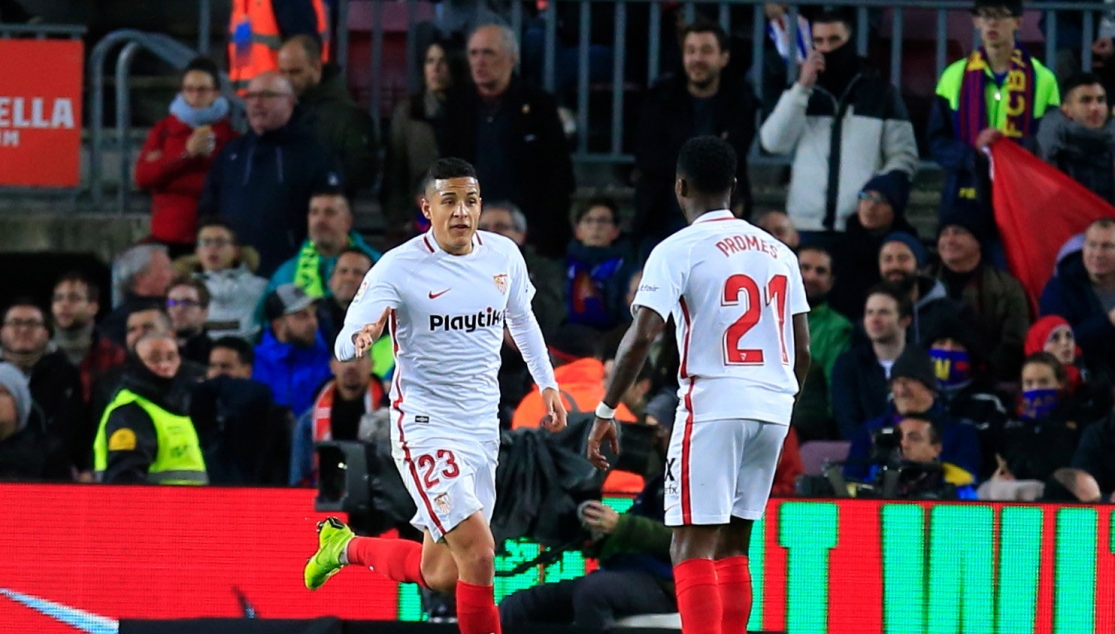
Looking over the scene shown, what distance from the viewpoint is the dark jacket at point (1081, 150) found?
39.5 feet

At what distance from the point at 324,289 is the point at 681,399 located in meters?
4.65

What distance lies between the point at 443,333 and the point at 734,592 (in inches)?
61.5

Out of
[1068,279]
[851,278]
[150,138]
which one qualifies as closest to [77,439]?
→ [150,138]

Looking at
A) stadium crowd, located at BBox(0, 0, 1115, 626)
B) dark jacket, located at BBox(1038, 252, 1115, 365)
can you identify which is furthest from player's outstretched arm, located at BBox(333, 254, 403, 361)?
dark jacket, located at BBox(1038, 252, 1115, 365)

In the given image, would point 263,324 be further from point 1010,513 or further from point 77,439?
point 1010,513

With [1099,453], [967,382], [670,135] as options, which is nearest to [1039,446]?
[1099,453]

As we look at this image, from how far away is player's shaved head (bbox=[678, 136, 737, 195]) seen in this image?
24.8ft

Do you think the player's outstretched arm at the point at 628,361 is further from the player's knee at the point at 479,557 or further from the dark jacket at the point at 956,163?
the dark jacket at the point at 956,163

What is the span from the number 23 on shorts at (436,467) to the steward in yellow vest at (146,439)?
211 cm

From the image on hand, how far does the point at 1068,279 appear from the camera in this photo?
11609 millimetres

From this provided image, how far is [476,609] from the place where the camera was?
7945 millimetres

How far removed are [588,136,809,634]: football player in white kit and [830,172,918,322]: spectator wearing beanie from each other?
439 centimetres

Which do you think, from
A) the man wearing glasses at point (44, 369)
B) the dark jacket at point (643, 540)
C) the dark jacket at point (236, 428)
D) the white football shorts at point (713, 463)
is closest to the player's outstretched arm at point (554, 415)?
the dark jacket at point (643, 540)

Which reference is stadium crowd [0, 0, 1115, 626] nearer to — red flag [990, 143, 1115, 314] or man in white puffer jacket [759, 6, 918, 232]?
man in white puffer jacket [759, 6, 918, 232]
